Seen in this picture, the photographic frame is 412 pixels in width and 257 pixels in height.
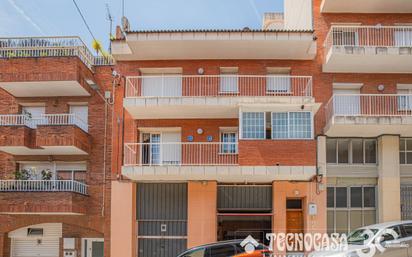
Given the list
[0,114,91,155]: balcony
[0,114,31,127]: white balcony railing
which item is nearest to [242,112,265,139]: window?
[0,114,91,155]: balcony

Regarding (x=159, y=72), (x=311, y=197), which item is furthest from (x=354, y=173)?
(x=159, y=72)

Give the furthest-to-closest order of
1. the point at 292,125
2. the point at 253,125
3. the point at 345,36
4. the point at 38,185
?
1. the point at 345,36
2. the point at 38,185
3. the point at 253,125
4. the point at 292,125

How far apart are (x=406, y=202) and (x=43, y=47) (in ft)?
52.7

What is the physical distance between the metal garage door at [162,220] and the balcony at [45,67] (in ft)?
17.1

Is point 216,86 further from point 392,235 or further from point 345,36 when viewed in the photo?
point 392,235

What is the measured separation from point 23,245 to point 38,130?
5.33 metres

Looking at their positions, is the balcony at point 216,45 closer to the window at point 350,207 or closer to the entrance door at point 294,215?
the window at point 350,207

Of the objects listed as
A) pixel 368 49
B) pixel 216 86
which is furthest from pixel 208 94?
pixel 368 49

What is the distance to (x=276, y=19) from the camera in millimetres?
28172

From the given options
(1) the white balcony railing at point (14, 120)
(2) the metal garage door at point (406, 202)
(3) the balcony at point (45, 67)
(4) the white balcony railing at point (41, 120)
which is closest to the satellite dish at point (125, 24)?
(3) the balcony at point (45, 67)

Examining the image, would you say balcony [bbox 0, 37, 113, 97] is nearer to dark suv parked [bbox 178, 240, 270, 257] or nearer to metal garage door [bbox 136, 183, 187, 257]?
metal garage door [bbox 136, 183, 187, 257]

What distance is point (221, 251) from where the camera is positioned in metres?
15.5

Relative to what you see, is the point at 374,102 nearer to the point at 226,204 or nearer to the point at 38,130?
the point at 226,204

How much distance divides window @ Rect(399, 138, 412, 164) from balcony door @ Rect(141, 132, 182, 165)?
9069 mm
